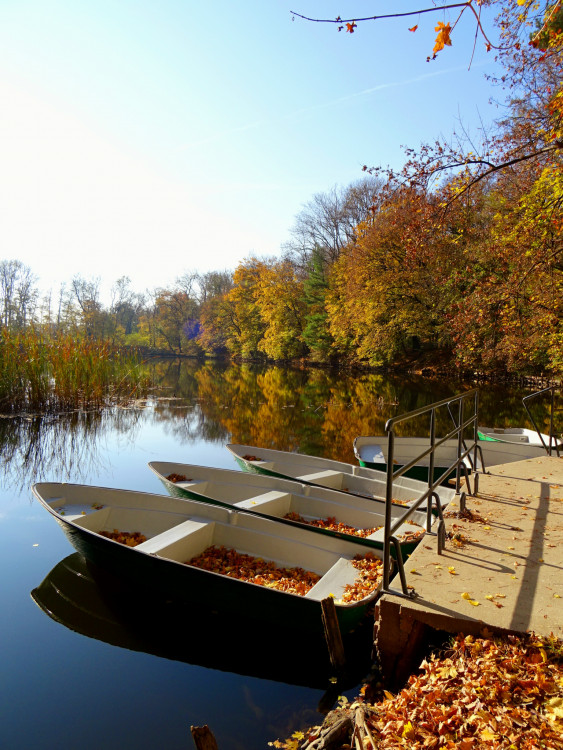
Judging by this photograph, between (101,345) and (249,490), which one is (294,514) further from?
(101,345)

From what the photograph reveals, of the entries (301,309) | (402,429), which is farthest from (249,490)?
(301,309)

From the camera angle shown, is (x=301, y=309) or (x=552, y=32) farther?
(x=301, y=309)

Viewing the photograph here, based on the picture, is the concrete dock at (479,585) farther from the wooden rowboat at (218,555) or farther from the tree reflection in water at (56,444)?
the tree reflection in water at (56,444)

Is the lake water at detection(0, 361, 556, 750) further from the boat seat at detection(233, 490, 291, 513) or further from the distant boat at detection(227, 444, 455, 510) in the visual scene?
the distant boat at detection(227, 444, 455, 510)

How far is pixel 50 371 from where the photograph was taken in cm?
1519

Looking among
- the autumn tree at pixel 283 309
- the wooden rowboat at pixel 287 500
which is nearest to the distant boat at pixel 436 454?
the wooden rowboat at pixel 287 500

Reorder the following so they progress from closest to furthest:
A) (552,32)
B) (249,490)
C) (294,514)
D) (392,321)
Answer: (552,32)
(294,514)
(249,490)
(392,321)

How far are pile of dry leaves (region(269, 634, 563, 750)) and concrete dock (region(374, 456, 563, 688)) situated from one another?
0.52ft

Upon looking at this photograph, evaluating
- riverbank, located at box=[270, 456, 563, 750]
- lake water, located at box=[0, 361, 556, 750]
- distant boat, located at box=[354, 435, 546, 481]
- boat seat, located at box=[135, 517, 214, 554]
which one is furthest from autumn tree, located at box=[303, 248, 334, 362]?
riverbank, located at box=[270, 456, 563, 750]

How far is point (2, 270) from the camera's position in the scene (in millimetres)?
46500

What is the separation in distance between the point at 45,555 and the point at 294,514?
3231mm

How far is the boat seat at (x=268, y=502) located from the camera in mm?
6246

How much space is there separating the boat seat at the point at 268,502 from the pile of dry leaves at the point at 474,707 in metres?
3.28

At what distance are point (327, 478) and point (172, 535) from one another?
301cm
